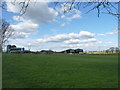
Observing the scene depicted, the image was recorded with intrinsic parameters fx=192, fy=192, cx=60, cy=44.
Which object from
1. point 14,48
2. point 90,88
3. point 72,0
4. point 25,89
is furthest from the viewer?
point 14,48

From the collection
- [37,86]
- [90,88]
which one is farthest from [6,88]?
[90,88]

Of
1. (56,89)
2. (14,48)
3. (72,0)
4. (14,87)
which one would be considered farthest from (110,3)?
(14,48)

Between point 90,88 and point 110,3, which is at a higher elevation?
point 110,3

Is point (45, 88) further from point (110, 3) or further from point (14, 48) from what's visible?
point (14, 48)

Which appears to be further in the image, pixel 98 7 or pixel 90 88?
pixel 90 88

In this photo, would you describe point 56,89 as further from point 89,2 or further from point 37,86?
point 89,2

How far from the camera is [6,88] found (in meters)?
7.74

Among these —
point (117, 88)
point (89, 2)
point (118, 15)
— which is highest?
point (89, 2)

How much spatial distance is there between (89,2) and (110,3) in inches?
14.6

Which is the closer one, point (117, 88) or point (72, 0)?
point (72, 0)

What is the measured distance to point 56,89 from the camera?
7.95 m

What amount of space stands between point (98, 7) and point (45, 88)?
213 inches

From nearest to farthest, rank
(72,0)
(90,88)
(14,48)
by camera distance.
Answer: (72,0) → (90,88) → (14,48)

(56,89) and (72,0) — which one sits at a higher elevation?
(72,0)
